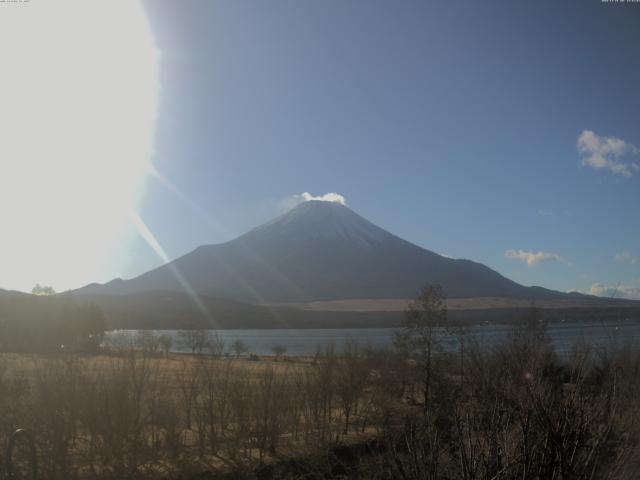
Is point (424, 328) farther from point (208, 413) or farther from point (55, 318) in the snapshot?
point (55, 318)

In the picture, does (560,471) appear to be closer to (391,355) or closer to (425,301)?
(425,301)

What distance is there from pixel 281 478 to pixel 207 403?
3.95 meters

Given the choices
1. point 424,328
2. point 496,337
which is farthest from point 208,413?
point 496,337

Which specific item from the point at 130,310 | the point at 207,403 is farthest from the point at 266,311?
the point at 207,403

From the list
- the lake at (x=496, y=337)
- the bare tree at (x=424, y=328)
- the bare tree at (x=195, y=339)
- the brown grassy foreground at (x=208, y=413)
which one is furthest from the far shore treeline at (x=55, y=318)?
the brown grassy foreground at (x=208, y=413)

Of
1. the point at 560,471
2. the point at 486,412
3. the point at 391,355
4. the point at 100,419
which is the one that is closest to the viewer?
the point at 560,471

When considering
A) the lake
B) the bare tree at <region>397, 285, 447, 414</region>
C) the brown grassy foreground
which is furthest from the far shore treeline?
the brown grassy foreground

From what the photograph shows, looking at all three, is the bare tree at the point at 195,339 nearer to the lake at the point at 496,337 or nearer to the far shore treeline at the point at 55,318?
the lake at the point at 496,337

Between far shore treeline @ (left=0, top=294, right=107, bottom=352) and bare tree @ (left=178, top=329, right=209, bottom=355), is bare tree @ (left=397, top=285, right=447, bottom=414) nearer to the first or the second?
far shore treeline @ (left=0, top=294, right=107, bottom=352)

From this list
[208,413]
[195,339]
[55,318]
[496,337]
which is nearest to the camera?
[208,413]

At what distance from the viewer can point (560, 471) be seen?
14.7ft

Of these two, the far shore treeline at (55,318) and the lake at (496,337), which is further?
the far shore treeline at (55,318)

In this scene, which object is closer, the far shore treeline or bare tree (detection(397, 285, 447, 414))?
bare tree (detection(397, 285, 447, 414))

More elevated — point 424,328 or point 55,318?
point 424,328
